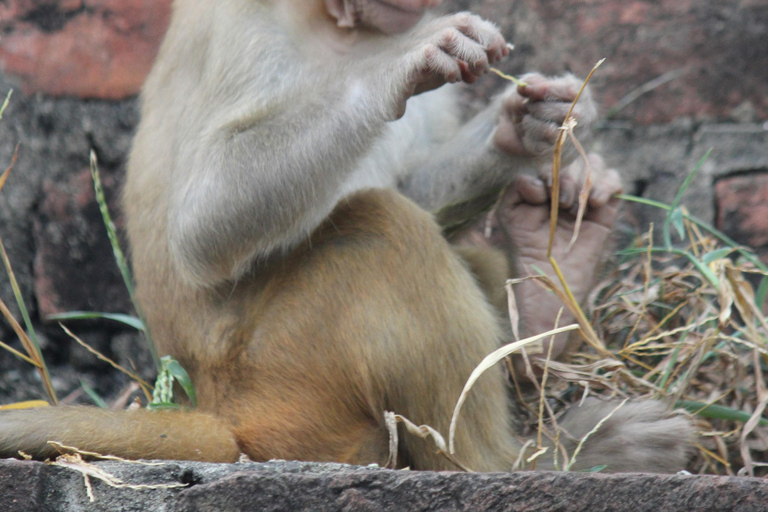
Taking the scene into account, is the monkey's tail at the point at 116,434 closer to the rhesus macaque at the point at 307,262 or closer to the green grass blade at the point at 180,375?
the rhesus macaque at the point at 307,262

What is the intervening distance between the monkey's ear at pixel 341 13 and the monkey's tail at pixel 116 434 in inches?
34.8

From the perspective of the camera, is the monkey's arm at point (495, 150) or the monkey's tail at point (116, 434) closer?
the monkey's tail at point (116, 434)

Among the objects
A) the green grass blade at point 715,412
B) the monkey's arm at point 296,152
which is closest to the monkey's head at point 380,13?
the monkey's arm at point 296,152

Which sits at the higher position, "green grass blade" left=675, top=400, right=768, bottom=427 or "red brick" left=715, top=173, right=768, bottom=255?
"red brick" left=715, top=173, right=768, bottom=255

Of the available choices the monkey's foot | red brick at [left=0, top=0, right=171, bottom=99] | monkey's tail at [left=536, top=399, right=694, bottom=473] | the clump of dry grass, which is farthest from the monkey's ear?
monkey's tail at [left=536, top=399, right=694, bottom=473]

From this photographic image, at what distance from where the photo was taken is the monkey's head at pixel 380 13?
1781 mm

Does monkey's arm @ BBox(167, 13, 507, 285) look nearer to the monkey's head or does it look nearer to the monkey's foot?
the monkey's head

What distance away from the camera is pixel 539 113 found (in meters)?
1.91

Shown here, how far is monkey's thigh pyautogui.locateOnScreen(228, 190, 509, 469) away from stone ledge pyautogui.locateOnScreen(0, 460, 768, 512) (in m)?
0.47

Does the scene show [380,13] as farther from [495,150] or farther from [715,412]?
[715,412]

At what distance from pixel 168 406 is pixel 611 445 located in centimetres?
91

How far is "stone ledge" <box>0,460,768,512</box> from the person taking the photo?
1021 mm

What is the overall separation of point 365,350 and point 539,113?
2.39ft

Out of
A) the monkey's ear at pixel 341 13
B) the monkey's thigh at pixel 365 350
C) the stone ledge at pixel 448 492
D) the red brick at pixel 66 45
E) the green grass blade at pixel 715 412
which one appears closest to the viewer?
the stone ledge at pixel 448 492
